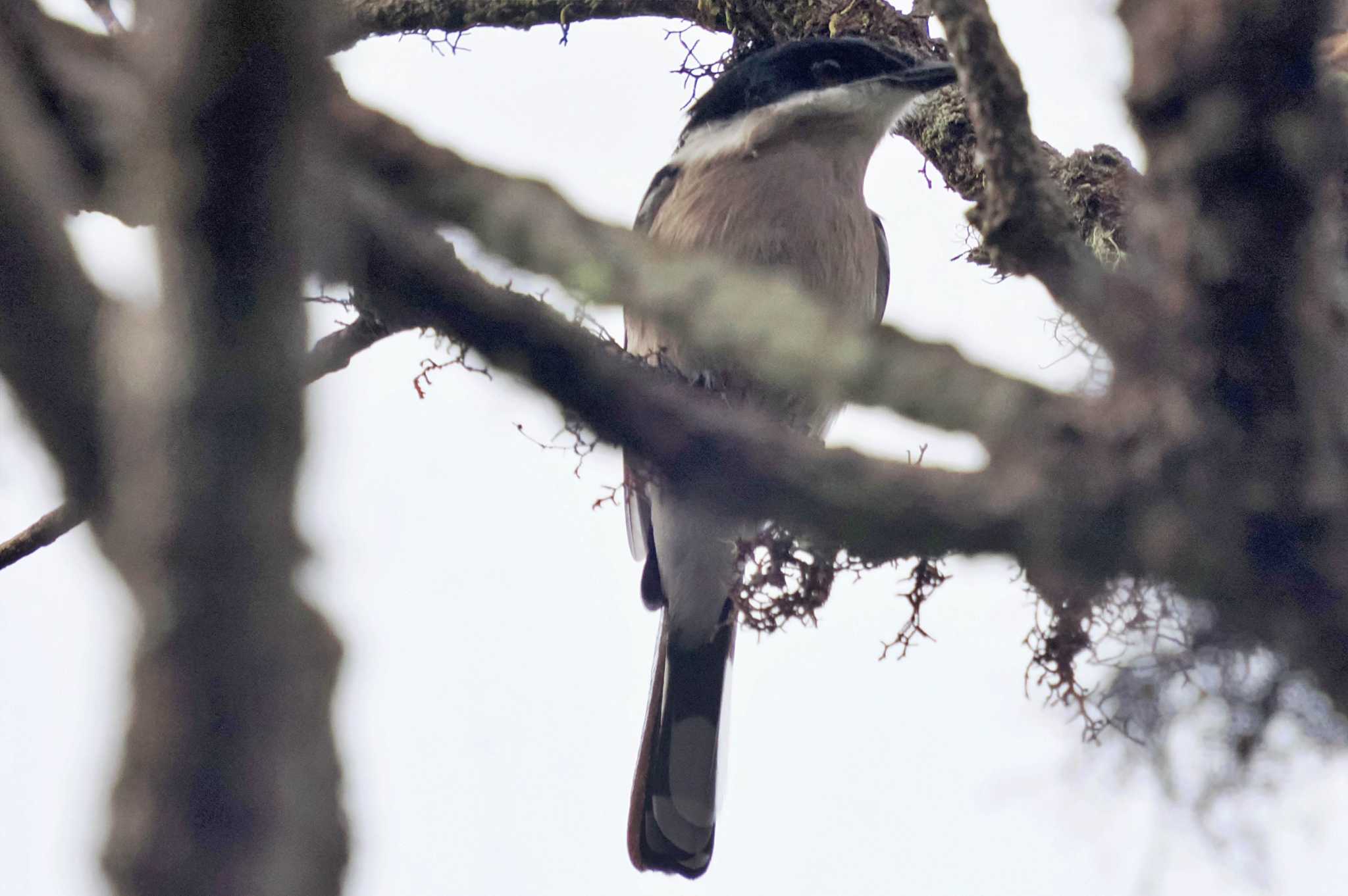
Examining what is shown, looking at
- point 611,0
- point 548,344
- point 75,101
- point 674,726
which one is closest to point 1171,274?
point 548,344

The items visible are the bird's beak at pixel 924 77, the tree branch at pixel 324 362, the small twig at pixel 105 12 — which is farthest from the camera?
the bird's beak at pixel 924 77

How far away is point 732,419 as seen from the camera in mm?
1751

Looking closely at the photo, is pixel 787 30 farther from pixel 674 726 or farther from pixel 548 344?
pixel 548 344

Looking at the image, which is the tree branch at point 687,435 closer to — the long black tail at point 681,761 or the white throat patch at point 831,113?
the white throat patch at point 831,113

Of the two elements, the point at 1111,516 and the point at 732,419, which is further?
the point at 732,419

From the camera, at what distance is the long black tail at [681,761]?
425 cm

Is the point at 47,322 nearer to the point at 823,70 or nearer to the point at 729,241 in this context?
the point at 729,241

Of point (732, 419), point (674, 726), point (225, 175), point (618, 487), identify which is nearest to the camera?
point (225, 175)

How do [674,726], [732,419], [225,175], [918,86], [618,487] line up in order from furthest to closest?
[674,726], [918,86], [618,487], [732,419], [225,175]

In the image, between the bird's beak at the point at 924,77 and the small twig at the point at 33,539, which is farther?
the bird's beak at the point at 924,77

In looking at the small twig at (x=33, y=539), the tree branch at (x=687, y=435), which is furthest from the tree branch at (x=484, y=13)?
the tree branch at (x=687, y=435)

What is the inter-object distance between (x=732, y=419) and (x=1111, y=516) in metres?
0.46

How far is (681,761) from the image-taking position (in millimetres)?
4289

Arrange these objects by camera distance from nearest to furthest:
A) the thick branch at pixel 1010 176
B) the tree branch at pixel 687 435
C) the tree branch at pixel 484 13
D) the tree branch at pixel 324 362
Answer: the tree branch at pixel 687 435
the thick branch at pixel 1010 176
the tree branch at pixel 324 362
the tree branch at pixel 484 13
